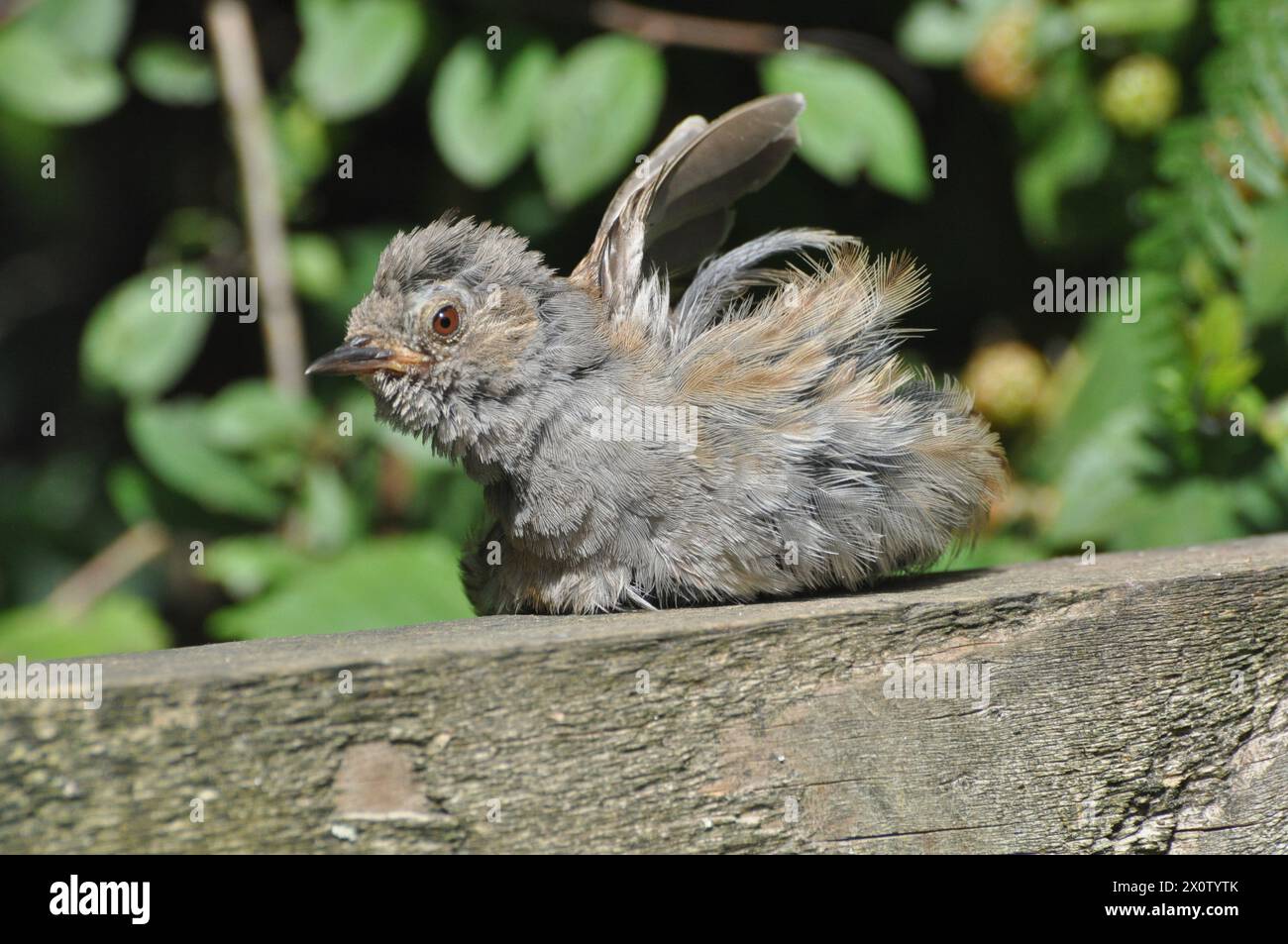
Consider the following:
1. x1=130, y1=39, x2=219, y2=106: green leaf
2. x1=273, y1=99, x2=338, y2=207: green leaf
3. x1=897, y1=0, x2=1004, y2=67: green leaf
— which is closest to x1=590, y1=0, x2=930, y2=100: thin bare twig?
x1=897, y1=0, x2=1004, y2=67: green leaf

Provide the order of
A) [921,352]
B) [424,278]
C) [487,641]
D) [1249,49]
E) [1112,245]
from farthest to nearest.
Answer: [921,352] → [1112,245] → [1249,49] → [424,278] → [487,641]

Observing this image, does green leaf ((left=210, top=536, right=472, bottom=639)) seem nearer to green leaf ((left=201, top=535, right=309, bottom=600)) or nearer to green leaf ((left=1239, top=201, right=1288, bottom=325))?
green leaf ((left=201, top=535, right=309, bottom=600))

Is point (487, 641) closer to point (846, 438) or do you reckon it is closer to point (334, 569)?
point (846, 438)

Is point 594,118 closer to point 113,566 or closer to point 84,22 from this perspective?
point 84,22

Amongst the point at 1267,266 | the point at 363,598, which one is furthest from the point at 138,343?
the point at 1267,266

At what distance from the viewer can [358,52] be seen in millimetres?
3918

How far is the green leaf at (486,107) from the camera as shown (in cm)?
375

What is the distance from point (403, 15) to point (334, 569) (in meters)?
1.60

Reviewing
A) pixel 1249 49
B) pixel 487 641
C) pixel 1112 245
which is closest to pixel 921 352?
pixel 1112 245

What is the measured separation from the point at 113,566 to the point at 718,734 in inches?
132

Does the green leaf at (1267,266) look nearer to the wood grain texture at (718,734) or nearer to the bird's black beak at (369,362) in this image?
the wood grain texture at (718,734)

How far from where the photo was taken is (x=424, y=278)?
8.82 ft

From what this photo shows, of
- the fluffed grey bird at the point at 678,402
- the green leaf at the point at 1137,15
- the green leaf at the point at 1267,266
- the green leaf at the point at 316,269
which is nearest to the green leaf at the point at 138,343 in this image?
the green leaf at the point at 316,269

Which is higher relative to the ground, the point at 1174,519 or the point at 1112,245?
the point at 1112,245
